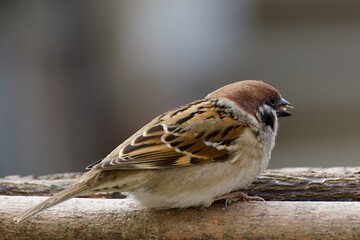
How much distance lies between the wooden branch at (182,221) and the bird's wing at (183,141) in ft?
0.63

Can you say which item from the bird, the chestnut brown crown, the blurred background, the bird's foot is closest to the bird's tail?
the bird

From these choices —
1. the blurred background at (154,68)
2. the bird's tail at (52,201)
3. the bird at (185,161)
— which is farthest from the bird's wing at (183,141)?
the blurred background at (154,68)

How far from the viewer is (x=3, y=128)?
7.93 meters

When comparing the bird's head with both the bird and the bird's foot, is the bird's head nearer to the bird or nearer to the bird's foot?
the bird

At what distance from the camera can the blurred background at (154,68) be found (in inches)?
291

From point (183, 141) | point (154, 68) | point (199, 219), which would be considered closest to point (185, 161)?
point (183, 141)

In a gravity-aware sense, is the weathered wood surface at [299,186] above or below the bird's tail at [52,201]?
below

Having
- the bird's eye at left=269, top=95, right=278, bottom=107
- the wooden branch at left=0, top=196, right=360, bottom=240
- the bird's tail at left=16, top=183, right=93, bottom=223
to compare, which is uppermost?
the bird's eye at left=269, top=95, right=278, bottom=107

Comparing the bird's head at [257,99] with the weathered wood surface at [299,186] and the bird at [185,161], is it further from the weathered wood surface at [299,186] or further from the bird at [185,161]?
the weathered wood surface at [299,186]

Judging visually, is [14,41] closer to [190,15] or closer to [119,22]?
[119,22]

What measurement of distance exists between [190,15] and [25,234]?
4605mm

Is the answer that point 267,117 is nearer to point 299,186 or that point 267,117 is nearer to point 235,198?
point 299,186

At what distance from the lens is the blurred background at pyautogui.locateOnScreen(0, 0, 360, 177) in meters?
7.40

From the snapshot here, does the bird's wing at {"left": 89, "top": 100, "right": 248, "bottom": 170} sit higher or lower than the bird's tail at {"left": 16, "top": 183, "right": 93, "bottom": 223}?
higher
